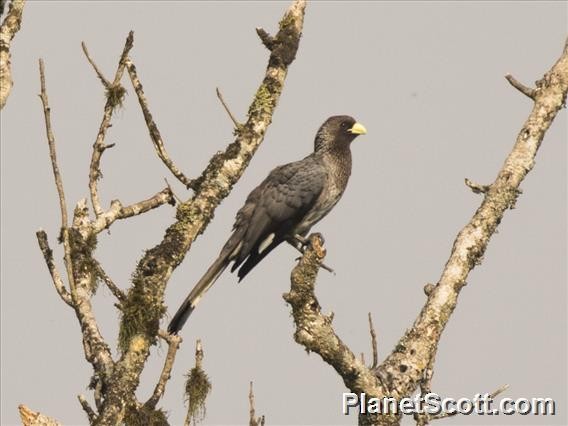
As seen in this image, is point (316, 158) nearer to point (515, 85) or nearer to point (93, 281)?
point (515, 85)

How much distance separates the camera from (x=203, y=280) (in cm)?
1066

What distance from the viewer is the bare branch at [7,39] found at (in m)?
8.35

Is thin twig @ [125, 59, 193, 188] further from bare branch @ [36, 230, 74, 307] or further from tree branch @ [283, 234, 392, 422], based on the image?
tree branch @ [283, 234, 392, 422]

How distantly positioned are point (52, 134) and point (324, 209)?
405 cm

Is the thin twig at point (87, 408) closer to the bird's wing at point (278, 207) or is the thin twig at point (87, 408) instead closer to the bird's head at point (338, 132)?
the bird's wing at point (278, 207)

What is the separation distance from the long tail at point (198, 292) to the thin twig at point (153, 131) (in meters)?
1.10

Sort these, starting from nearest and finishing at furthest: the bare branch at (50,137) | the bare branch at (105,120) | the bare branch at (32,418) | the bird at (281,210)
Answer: the bare branch at (32,418) → the bare branch at (50,137) → the bare branch at (105,120) → the bird at (281,210)

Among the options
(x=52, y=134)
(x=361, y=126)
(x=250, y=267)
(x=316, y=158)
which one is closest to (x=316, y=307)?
(x=52, y=134)

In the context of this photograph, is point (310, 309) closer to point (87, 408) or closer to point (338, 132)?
point (87, 408)

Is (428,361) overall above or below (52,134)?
below

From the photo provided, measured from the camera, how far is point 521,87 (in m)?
10.2

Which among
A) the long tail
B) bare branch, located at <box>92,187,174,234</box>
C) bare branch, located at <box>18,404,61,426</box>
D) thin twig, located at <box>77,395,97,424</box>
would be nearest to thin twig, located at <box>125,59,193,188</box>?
bare branch, located at <box>92,187,174,234</box>

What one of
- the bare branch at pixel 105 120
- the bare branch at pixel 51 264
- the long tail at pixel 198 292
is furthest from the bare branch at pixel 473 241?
the bare branch at pixel 105 120

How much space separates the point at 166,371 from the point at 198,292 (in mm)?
1917
